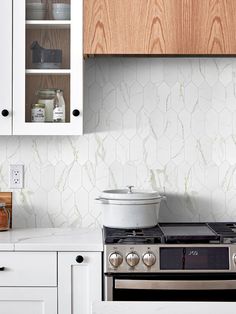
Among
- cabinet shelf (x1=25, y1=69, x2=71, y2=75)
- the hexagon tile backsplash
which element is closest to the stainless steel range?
the hexagon tile backsplash

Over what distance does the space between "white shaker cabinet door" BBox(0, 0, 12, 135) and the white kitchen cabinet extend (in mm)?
736

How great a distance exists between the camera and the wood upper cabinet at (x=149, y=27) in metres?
2.84

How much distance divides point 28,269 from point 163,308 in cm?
124

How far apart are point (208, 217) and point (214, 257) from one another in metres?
0.62

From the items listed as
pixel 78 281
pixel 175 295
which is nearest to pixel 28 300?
pixel 78 281

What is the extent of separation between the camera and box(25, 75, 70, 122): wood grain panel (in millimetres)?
2889

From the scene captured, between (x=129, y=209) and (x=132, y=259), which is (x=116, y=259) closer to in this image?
(x=132, y=259)

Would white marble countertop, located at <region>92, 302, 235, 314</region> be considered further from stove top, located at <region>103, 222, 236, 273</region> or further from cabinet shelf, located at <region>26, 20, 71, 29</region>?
cabinet shelf, located at <region>26, 20, 71, 29</region>

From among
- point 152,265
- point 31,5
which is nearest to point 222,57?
point 31,5

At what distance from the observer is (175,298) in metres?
2.57

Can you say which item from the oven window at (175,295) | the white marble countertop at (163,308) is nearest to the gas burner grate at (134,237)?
the oven window at (175,295)

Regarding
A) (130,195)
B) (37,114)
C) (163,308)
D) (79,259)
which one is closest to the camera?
(163,308)

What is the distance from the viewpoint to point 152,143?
3180 mm

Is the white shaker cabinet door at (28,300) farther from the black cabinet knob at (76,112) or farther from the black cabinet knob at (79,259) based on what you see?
the black cabinet knob at (76,112)
